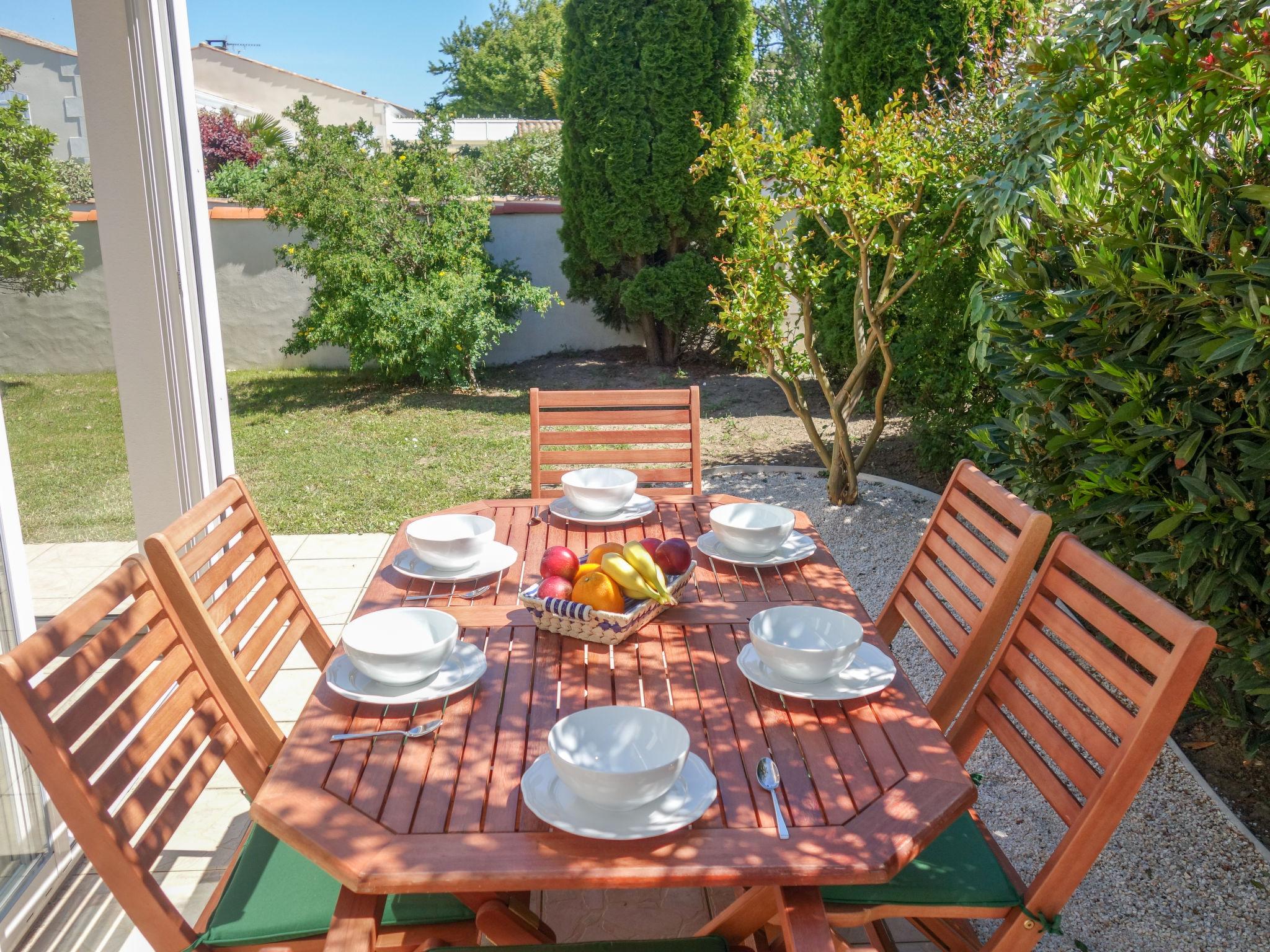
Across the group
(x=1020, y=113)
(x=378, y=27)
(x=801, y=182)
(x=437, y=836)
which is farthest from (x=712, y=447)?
(x=378, y=27)

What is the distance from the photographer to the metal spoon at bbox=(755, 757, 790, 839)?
1413mm

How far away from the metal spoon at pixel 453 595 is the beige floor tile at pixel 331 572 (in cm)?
236

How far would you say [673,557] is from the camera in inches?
86.0

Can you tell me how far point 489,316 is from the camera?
8250mm

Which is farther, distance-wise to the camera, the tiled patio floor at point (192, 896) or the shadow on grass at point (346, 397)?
the shadow on grass at point (346, 397)

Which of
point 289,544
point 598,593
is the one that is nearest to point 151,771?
point 598,593

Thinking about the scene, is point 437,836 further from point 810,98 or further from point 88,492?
point 810,98

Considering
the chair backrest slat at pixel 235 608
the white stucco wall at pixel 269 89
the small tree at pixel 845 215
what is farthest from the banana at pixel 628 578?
the white stucco wall at pixel 269 89

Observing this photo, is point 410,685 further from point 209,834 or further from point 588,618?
point 209,834

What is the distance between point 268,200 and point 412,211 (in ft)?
3.87

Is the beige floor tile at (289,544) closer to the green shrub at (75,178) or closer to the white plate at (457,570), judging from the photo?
the green shrub at (75,178)

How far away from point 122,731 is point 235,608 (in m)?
0.65

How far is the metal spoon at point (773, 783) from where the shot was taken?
141 centimetres

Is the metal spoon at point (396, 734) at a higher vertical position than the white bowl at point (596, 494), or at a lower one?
lower
